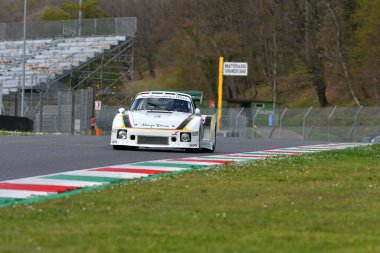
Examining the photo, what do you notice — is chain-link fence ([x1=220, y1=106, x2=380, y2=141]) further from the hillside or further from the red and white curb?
the red and white curb

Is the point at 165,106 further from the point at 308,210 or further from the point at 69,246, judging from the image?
the point at 69,246

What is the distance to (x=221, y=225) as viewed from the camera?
864cm

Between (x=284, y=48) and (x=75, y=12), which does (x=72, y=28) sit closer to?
(x=284, y=48)

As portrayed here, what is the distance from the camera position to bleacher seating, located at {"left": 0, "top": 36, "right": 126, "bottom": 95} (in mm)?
58281

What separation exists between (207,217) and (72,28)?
5795 centimetres

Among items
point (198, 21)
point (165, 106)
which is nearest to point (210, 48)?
point (198, 21)

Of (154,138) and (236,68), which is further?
(236,68)

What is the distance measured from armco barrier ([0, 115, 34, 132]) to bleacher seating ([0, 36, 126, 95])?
15349 millimetres

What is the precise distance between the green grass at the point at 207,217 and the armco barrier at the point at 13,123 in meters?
26.2

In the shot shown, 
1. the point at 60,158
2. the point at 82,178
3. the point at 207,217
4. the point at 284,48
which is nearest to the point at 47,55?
the point at 284,48

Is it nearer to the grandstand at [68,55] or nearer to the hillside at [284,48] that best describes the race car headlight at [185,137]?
the grandstand at [68,55]

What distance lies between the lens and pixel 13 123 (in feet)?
129

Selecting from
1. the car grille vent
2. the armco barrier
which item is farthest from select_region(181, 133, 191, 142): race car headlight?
the armco barrier

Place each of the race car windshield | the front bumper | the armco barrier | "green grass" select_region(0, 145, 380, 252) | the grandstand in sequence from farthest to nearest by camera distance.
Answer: the grandstand, the armco barrier, the race car windshield, the front bumper, "green grass" select_region(0, 145, 380, 252)
